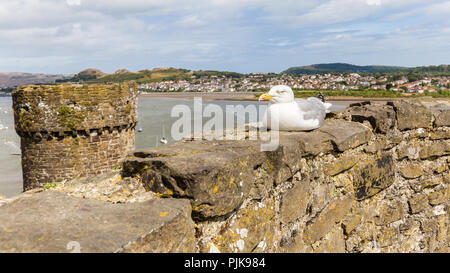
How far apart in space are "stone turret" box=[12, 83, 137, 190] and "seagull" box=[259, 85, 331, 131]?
33.6 ft

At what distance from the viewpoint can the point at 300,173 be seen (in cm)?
254

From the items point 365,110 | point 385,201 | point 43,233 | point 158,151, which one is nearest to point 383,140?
point 365,110

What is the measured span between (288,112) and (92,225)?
77.3 inches

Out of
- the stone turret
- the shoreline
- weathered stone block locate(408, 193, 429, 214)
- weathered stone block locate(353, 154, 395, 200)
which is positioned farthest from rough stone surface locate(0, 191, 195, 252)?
the shoreline

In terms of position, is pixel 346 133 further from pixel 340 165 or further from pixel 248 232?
pixel 248 232

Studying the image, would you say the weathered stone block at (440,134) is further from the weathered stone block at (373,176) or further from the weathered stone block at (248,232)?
the weathered stone block at (248,232)

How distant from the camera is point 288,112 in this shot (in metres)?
2.93

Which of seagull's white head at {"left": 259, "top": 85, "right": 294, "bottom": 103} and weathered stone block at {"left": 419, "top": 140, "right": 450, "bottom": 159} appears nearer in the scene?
seagull's white head at {"left": 259, "top": 85, "right": 294, "bottom": 103}

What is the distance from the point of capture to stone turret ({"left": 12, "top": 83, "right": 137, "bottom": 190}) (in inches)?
458

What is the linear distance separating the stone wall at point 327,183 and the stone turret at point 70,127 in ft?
33.6

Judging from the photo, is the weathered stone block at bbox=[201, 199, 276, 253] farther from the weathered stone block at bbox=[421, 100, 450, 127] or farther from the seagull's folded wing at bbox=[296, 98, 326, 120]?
the weathered stone block at bbox=[421, 100, 450, 127]

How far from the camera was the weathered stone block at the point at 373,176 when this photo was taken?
308 centimetres

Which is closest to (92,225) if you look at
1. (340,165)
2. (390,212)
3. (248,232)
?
(248,232)

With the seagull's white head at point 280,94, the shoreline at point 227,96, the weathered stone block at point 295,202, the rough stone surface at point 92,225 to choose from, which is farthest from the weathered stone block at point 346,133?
the shoreline at point 227,96
